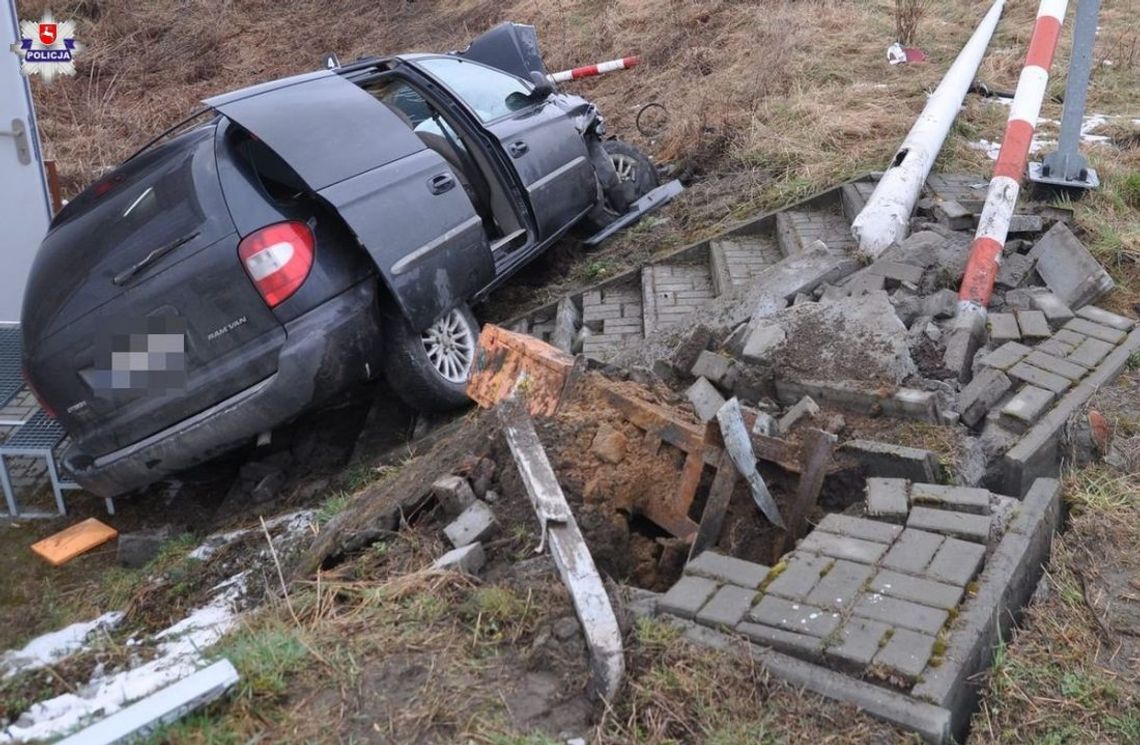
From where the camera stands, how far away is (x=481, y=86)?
6.67 meters

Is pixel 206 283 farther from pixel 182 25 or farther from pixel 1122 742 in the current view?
pixel 182 25

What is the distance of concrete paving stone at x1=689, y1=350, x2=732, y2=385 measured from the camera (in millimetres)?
4334

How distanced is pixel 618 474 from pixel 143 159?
3046 mm

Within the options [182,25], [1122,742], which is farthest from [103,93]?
[1122,742]

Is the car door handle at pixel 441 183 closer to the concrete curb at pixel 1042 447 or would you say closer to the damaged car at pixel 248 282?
the damaged car at pixel 248 282

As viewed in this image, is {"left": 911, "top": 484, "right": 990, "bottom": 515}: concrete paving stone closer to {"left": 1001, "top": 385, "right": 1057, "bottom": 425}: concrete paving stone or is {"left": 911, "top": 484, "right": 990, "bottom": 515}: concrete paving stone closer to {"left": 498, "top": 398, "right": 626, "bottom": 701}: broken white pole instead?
{"left": 1001, "top": 385, "right": 1057, "bottom": 425}: concrete paving stone

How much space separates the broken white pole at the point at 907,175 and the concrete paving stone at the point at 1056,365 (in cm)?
132

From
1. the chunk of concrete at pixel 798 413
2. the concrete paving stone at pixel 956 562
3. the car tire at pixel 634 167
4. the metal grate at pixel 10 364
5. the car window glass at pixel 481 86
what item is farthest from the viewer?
the car tire at pixel 634 167

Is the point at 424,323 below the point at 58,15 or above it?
below

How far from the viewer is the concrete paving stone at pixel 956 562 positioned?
297 cm

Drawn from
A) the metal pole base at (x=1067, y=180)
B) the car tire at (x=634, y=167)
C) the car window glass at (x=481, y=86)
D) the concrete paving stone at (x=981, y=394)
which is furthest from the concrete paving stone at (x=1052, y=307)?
the car tire at (x=634, y=167)

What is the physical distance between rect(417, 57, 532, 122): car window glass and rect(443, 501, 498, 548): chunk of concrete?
346 cm

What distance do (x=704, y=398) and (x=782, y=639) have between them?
1.55 metres

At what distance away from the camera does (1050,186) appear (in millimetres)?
5891
